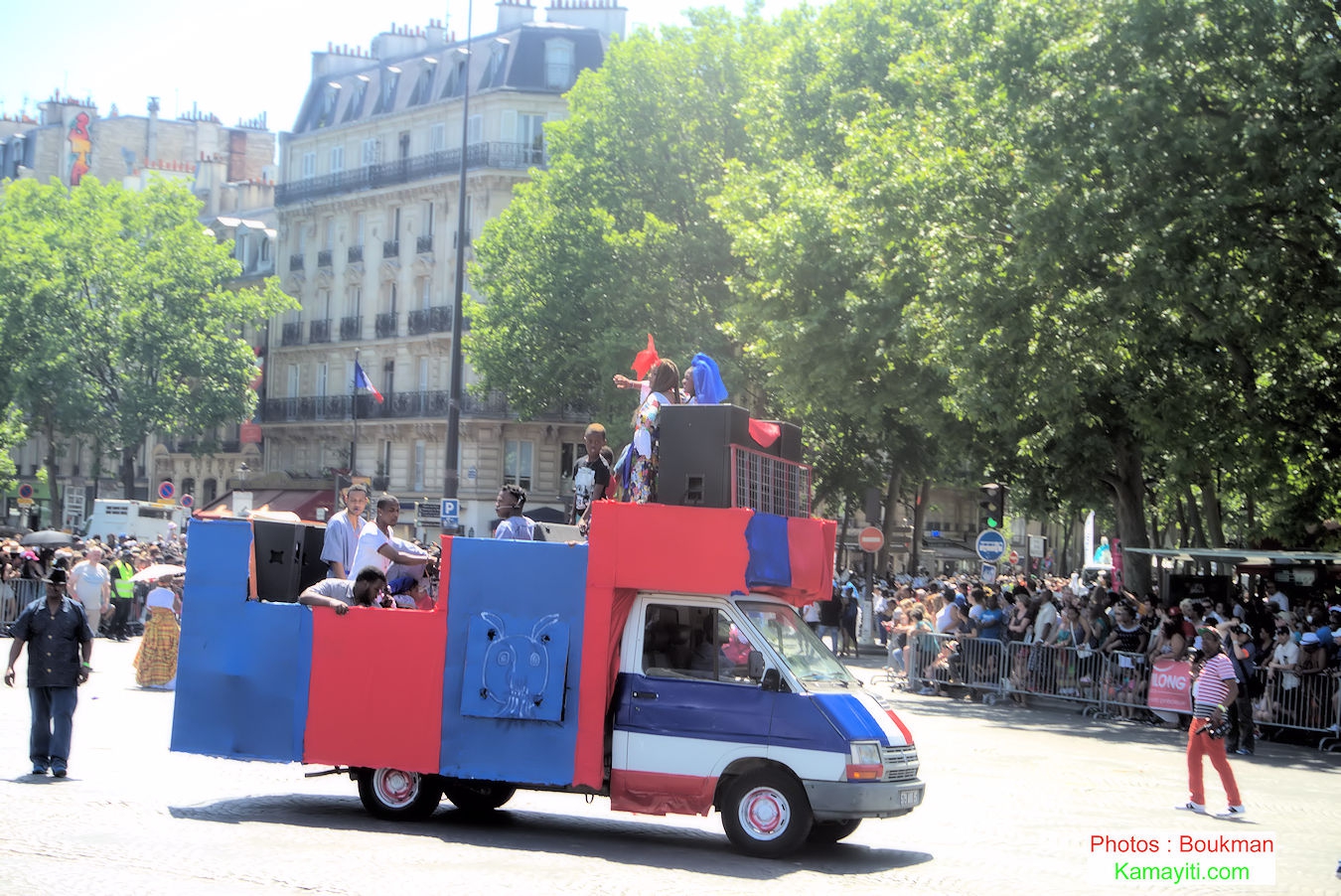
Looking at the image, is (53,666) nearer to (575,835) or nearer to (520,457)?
(575,835)

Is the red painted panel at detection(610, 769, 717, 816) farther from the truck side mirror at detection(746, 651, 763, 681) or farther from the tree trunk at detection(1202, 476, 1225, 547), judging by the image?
the tree trunk at detection(1202, 476, 1225, 547)

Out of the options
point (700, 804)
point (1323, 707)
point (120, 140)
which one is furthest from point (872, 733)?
point (120, 140)

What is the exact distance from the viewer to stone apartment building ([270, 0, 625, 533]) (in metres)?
61.8

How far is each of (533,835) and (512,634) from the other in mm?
1428

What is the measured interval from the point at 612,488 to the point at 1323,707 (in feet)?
42.4

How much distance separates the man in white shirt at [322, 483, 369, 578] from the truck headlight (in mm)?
4092

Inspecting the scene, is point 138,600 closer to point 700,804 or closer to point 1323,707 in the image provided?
point 1323,707

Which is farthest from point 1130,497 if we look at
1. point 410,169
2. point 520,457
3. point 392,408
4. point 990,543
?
point 410,169

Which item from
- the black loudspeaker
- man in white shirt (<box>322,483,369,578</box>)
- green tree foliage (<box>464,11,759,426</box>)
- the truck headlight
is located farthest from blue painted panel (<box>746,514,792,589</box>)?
green tree foliage (<box>464,11,759,426</box>)

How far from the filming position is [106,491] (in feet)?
266

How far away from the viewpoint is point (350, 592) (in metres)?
12.6

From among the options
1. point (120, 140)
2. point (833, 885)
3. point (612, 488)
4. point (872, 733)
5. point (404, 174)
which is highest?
point (120, 140)

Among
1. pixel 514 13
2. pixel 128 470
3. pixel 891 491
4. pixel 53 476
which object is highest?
pixel 514 13

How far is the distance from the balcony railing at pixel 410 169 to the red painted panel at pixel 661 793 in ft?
157
